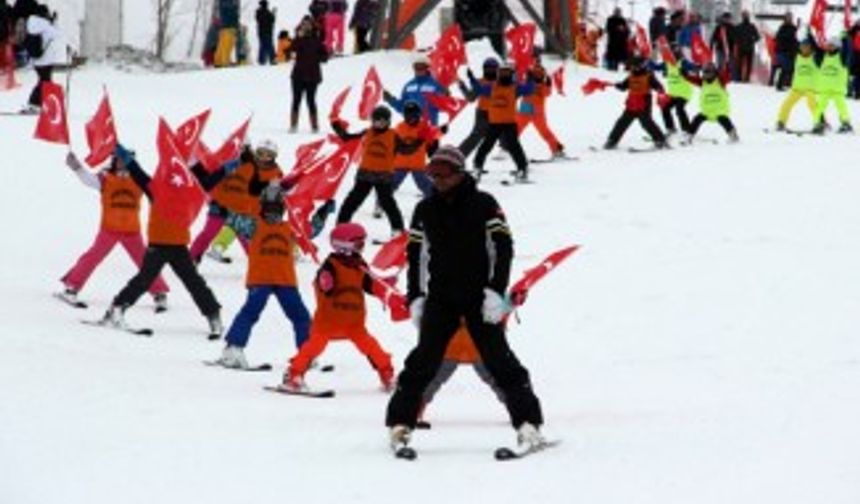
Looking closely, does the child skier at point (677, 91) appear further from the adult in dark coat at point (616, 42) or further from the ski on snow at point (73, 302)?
the ski on snow at point (73, 302)

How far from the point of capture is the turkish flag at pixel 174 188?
35.6 feet

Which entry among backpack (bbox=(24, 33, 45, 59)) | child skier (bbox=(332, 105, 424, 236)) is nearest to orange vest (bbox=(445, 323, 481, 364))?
child skier (bbox=(332, 105, 424, 236))

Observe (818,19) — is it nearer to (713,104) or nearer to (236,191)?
(713,104)

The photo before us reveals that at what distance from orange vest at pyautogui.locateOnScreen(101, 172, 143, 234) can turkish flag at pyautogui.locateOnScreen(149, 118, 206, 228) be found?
72 centimetres

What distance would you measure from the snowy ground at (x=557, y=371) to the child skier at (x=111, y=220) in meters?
0.26

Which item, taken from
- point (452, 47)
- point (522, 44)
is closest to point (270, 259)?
point (452, 47)

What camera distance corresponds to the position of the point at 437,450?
25.7ft

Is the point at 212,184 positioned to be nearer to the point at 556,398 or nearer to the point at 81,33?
the point at 556,398

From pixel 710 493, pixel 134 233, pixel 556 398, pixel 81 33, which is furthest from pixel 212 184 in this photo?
pixel 81 33

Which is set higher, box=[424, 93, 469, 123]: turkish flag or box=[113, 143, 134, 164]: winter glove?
box=[424, 93, 469, 123]: turkish flag

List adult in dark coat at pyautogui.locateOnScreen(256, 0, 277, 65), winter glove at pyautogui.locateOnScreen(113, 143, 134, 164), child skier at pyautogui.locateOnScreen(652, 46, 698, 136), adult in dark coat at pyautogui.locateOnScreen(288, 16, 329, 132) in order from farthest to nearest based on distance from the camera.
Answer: adult in dark coat at pyautogui.locateOnScreen(256, 0, 277, 65) → child skier at pyautogui.locateOnScreen(652, 46, 698, 136) → adult in dark coat at pyautogui.locateOnScreen(288, 16, 329, 132) → winter glove at pyautogui.locateOnScreen(113, 143, 134, 164)

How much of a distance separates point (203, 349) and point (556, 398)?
272 centimetres

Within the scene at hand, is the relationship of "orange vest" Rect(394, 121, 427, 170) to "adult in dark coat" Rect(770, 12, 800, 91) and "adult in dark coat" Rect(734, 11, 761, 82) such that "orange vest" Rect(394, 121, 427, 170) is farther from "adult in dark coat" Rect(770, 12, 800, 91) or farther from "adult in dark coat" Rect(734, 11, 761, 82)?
"adult in dark coat" Rect(734, 11, 761, 82)

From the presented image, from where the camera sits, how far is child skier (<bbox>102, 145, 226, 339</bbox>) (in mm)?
10938
